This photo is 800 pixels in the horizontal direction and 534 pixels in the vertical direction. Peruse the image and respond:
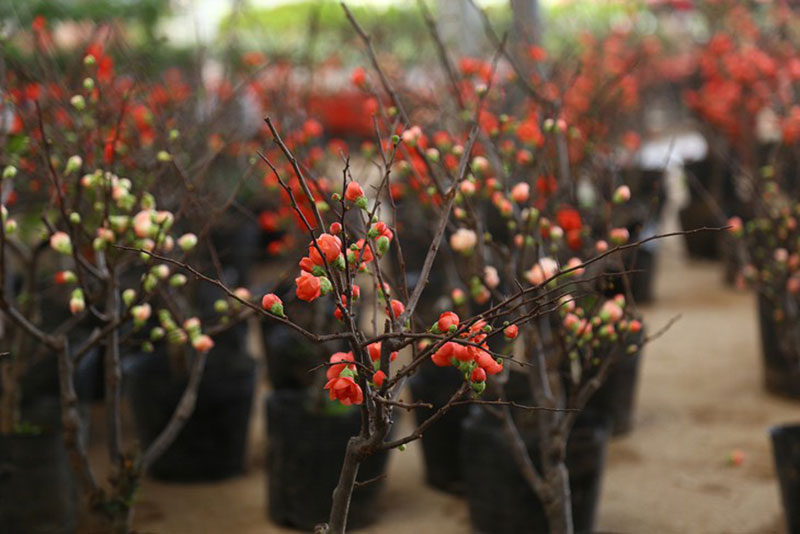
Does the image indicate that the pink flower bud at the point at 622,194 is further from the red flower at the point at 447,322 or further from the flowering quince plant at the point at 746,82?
the flowering quince plant at the point at 746,82

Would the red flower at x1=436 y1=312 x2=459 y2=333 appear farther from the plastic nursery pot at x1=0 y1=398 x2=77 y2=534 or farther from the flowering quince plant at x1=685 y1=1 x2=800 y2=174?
the flowering quince plant at x1=685 y1=1 x2=800 y2=174

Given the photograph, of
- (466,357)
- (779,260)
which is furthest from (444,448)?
(466,357)

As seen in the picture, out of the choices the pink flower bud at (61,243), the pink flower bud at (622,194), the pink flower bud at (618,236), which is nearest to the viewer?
the pink flower bud at (61,243)

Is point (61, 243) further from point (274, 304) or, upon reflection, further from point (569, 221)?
point (569, 221)

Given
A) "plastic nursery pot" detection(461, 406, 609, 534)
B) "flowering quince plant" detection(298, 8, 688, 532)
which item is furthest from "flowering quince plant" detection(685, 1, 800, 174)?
"plastic nursery pot" detection(461, 406, 609, 534)

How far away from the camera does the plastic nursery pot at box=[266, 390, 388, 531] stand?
397 cm

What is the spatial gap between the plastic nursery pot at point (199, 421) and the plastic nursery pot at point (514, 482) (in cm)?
126

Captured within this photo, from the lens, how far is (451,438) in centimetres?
439

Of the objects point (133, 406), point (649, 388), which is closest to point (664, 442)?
point (649, 388)

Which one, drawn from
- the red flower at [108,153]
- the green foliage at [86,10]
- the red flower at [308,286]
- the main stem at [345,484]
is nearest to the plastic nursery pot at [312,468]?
the red flower at [108,153]

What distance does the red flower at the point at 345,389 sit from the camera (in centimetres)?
197

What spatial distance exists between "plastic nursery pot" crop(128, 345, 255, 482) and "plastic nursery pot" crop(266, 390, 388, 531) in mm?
552

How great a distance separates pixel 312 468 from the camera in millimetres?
3988

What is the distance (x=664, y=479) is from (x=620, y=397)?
601mm
